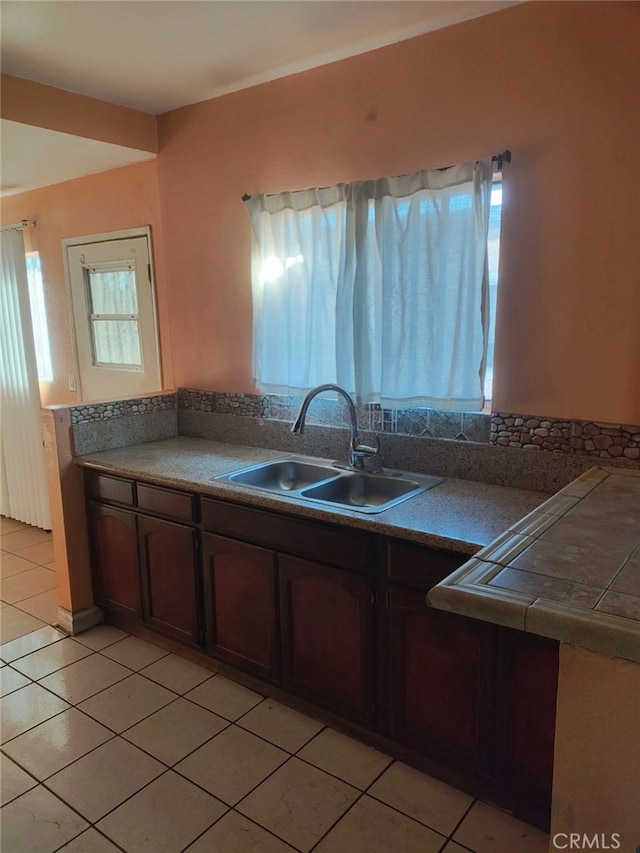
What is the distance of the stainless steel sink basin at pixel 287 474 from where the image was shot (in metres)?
2.54

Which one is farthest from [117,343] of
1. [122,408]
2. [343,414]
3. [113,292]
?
[343,414]

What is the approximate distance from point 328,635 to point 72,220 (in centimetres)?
295

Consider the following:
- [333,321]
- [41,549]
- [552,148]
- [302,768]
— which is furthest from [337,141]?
[41,549]

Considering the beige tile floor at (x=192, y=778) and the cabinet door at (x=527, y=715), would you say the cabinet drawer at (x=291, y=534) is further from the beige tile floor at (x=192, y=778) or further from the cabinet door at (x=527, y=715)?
the beige tile floor at (x=192, y=778)

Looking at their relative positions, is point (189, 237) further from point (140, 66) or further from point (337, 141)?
point (337, 141)

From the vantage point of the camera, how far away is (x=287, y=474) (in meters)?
2.63

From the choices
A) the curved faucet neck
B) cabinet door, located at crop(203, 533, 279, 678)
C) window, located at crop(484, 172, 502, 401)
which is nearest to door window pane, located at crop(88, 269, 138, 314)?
the curved faucet neck

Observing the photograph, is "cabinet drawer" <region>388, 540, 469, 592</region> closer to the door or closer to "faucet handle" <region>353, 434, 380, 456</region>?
"faucet handle" <region>353, 434, 380, 456</region>

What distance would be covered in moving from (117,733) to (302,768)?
704 millimetres

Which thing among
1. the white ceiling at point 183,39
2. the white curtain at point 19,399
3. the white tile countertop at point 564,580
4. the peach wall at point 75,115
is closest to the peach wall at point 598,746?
the white tile countertop at point 564,580

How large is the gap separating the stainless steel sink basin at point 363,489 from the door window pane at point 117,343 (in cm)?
166

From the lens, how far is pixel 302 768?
2.00 m

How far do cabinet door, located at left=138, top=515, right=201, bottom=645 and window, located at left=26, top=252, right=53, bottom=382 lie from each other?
2037mm

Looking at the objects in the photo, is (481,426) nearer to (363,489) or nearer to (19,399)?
(363,489)
